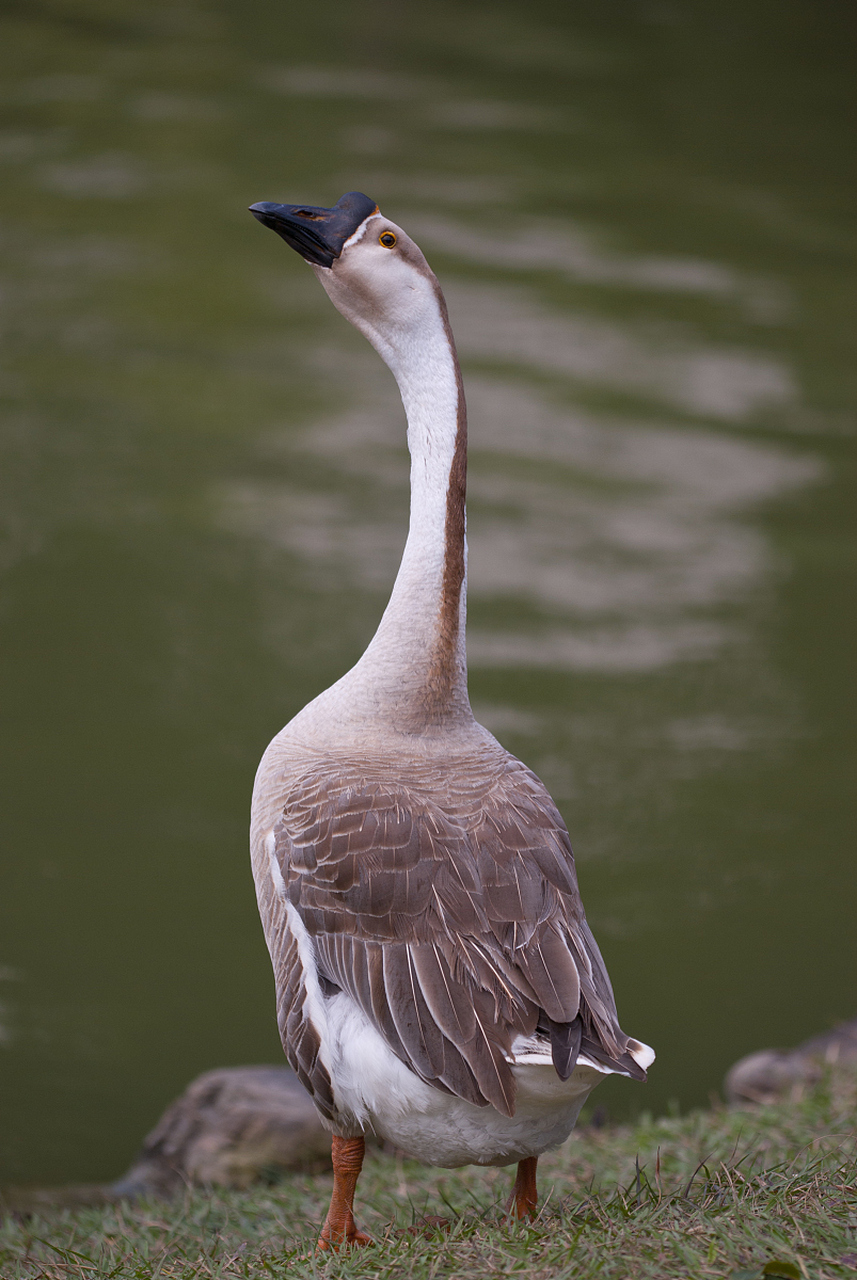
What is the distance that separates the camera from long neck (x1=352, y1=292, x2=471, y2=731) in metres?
2.83

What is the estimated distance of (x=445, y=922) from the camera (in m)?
2.42

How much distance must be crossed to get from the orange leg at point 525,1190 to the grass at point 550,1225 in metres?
0.03

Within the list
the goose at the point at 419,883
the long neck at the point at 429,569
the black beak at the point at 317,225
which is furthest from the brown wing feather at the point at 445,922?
the black beak at the point at 317,225

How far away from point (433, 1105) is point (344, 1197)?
422mm

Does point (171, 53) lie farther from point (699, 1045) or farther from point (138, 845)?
point (699, 1045)

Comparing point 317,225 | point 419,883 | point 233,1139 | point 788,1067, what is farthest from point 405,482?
point 419,883

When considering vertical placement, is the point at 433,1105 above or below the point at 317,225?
below

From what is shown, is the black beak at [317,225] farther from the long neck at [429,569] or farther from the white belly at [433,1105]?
the white belly at [433,1105]

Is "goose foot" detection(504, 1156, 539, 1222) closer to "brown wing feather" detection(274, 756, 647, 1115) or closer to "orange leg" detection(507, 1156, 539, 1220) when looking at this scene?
A: "orange leg" detection(507, 1156, 539, 1220)

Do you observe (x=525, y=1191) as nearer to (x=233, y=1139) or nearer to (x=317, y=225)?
(x=233, y=1139)

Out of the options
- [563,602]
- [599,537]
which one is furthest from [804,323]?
[563,602]

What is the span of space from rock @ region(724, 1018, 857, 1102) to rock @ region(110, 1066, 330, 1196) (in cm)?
177

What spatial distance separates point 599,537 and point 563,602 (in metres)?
0.88

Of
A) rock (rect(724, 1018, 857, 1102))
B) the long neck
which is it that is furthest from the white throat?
rock (rect(724, 1018, 857, 1102))
